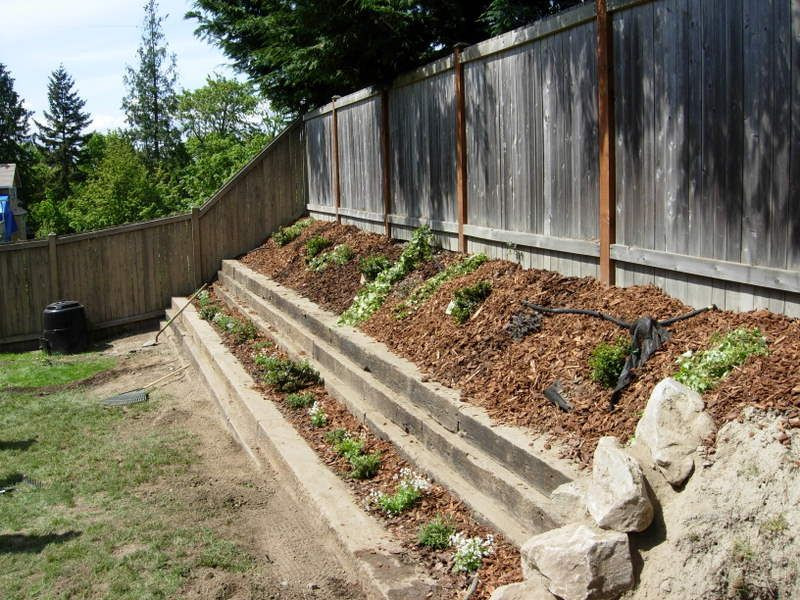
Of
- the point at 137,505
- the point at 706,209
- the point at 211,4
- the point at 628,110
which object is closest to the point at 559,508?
the point at 706,209

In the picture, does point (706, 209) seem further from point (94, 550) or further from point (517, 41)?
point (94, 550)

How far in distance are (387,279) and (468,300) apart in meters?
2.31

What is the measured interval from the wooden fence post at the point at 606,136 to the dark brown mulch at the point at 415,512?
206 centimetres

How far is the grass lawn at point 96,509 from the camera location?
5020 millimetres

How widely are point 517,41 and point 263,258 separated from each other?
26.6 feet

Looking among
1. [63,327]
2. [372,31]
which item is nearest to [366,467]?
[372,31]

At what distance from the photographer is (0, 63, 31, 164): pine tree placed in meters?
61.3

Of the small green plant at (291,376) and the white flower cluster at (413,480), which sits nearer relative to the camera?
the white flower cluster at (413,480)

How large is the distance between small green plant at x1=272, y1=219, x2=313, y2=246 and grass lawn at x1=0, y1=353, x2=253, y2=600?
5103 millimetres

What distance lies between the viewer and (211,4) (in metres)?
16.9

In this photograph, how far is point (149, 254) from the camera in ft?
48.3

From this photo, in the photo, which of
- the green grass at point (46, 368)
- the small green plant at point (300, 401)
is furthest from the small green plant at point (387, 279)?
the green grass at point (46, 368)

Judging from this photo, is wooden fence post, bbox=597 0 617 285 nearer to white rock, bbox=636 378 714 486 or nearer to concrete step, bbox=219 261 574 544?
concrete step, bbox=219 261 574 544

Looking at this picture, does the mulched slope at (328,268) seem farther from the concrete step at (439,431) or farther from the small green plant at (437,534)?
the small green plant at (437,534)
